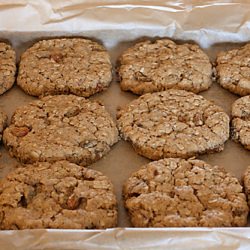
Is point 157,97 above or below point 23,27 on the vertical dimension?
below

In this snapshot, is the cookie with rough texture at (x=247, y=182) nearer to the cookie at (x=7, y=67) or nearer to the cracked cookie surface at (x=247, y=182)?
the cracked cookie surface at (x=247, y=182)

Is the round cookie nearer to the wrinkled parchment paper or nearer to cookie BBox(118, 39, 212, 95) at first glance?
the wrinkled parchment paper

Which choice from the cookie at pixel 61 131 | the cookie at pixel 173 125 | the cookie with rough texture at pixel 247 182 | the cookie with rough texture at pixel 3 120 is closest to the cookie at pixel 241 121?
the cookie at pixel 173 125

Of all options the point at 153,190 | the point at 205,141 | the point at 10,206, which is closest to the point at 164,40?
the point at 205,141

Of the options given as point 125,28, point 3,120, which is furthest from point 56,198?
point 125,28

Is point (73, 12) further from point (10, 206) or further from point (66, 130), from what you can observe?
point (10, 206)

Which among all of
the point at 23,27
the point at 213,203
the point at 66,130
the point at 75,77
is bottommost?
the point at 213,203

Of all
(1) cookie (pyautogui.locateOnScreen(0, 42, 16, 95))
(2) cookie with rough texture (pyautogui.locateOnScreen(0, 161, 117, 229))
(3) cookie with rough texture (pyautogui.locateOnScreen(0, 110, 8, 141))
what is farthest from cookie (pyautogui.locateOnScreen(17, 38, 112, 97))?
(2) cookie with rough texture (pyautogui.locateOnScreen(0, 161, 117, 229))

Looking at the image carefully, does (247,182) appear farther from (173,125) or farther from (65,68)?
(65,68)

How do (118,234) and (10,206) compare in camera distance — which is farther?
(10,206)
